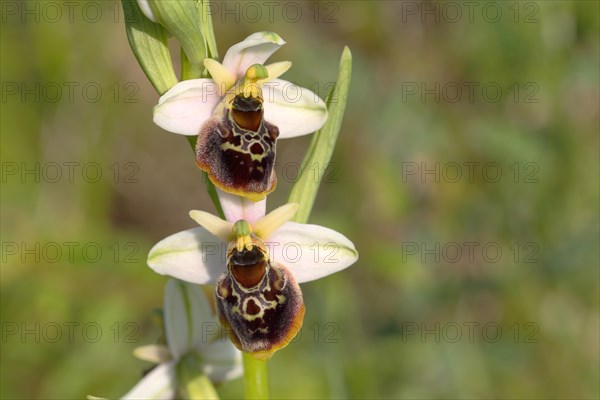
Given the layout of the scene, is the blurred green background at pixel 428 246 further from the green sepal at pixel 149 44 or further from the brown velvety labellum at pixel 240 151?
the green sepal at pixel 149 44

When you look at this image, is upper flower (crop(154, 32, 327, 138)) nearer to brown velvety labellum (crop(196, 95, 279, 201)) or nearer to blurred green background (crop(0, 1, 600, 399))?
brown velvety labellum (crop(196, 95, 279, 201))

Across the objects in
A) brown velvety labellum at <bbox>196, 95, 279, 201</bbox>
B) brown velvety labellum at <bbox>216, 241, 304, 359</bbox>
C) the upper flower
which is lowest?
brown velvety labellum at <bbox>216, 241, 304, 359</bbox>

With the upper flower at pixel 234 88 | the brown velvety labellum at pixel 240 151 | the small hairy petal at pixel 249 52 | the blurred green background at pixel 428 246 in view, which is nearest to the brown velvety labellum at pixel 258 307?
the brown velvety labellum at pixel 240 151

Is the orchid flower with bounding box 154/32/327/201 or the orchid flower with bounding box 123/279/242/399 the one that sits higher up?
the orchid flower with bounding box 154/32/327/201

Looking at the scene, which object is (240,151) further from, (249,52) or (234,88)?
(249,52)

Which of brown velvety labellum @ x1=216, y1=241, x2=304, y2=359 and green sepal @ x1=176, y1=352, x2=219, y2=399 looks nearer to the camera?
brown velvety labellum @ x1=216, y1=241, x2=304, y2=359

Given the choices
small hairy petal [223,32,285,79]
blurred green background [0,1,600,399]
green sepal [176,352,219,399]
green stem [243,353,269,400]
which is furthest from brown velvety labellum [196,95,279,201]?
blurred green background [0,1,600,399]

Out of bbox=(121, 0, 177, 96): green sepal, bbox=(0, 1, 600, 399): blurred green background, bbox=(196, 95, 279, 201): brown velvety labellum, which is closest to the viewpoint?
bbox=(196, 95, 279, 201): brown velvety labellum
